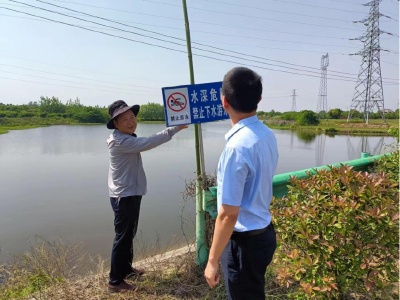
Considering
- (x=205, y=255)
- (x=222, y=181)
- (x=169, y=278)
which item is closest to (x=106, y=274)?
(x=169, y=278)

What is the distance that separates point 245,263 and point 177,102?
55.8 inches

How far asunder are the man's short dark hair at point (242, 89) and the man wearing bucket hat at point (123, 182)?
104 cm

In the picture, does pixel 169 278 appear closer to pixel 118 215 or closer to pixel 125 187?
pixel 118 215

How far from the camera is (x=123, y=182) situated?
87.3 inches

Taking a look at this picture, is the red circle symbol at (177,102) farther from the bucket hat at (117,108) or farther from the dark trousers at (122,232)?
the dark trousers at (122,232)

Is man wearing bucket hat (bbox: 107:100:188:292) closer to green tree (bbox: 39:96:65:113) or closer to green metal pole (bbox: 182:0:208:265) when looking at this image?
green metal pole (bbox: 182:0:208:265)

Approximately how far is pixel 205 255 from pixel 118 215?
0.83 metres

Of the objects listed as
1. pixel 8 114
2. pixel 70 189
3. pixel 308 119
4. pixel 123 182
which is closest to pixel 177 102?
pixel 123 182

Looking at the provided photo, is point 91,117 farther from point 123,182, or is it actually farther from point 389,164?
point 389,164

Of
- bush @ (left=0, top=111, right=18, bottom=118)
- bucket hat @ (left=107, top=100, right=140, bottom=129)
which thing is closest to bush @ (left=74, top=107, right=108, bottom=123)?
bush @ (left=0, top=111, right=18, bottom=118)

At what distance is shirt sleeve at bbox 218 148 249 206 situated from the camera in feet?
3.72

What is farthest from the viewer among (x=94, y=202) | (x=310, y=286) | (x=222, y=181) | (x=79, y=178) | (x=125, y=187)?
(x=79, y=178)

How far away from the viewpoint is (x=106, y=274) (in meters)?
2.55

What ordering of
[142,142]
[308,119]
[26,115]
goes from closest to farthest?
[142,142] < [26,115] < [308,119]
